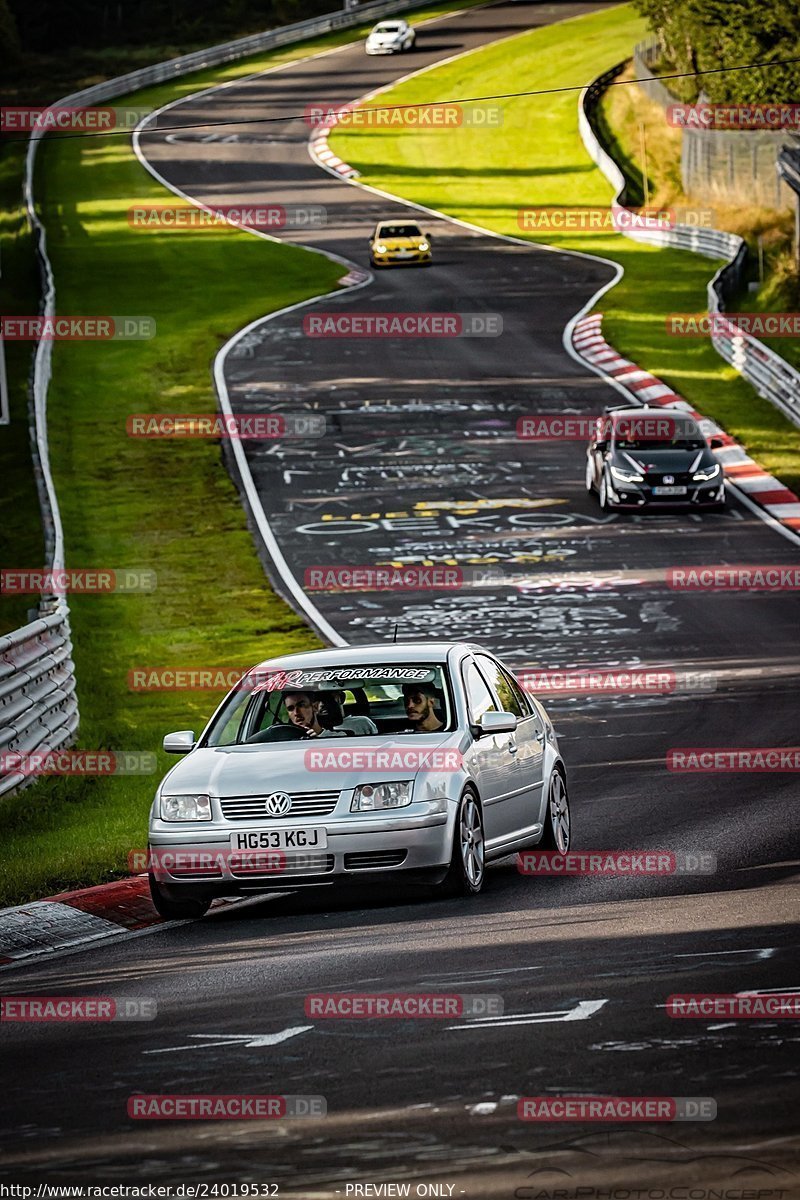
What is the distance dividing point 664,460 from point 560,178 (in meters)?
40.5

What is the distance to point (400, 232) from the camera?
56.4m

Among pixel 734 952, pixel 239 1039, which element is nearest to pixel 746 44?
pixel 734 952

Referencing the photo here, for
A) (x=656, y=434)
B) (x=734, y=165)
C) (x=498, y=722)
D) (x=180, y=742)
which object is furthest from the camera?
(x=734, y=165)

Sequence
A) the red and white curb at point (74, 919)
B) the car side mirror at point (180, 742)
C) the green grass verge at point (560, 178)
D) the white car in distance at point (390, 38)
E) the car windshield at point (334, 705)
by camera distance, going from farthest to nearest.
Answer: the white car in distance at point (390, 38)
the green grass verge at point (560, 178)
the car windshield at point (334, 705)
the car side mirror at point (180, 742)
the red and white curb at point (74, 919)

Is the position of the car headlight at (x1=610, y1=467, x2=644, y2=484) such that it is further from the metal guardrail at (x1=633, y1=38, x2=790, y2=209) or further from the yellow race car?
the metal guardrail at (x1=633, y1=38, x2=790, y2=209)

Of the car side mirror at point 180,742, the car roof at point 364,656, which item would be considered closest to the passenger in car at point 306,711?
the car roof at point 364,656

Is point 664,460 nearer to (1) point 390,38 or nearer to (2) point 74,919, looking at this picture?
(2) point 74,919

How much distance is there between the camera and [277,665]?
1273 cm

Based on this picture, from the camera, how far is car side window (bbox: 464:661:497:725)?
12.4m

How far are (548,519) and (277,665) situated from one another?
730 inches

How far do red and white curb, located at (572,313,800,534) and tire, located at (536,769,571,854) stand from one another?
16.6 meters

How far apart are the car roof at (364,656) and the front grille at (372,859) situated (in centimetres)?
166

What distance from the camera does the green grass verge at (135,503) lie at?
15570 millimetres

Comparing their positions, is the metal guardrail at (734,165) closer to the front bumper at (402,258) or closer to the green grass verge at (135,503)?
the front bumper at (402,258)
